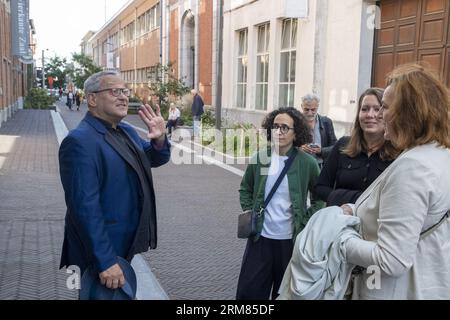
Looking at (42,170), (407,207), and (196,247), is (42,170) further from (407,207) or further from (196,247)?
(407,207)

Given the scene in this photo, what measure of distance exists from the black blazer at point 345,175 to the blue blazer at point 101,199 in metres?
1.24

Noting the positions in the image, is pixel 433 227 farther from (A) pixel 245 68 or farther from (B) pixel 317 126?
(A) pixel 245 68

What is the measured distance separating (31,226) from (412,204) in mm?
6296

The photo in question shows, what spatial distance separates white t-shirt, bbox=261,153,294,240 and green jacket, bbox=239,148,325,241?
38 millimetres

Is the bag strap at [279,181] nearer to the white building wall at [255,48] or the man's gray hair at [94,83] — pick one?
the man's gray hair at [94,83]

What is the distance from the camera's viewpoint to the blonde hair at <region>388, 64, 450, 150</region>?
1950mm

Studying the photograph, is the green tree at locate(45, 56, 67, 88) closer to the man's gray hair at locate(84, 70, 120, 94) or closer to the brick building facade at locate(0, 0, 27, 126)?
the brick building facade at locate(0, 0, 27, 126)

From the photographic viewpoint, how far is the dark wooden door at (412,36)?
33.1 feet

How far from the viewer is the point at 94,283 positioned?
2.73 m

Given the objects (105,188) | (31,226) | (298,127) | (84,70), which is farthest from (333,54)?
(84,70)

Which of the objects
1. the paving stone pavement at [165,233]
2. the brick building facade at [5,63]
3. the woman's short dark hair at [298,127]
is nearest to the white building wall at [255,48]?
the paving stone pavement at [165,233]

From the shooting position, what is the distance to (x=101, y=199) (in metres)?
2.76
